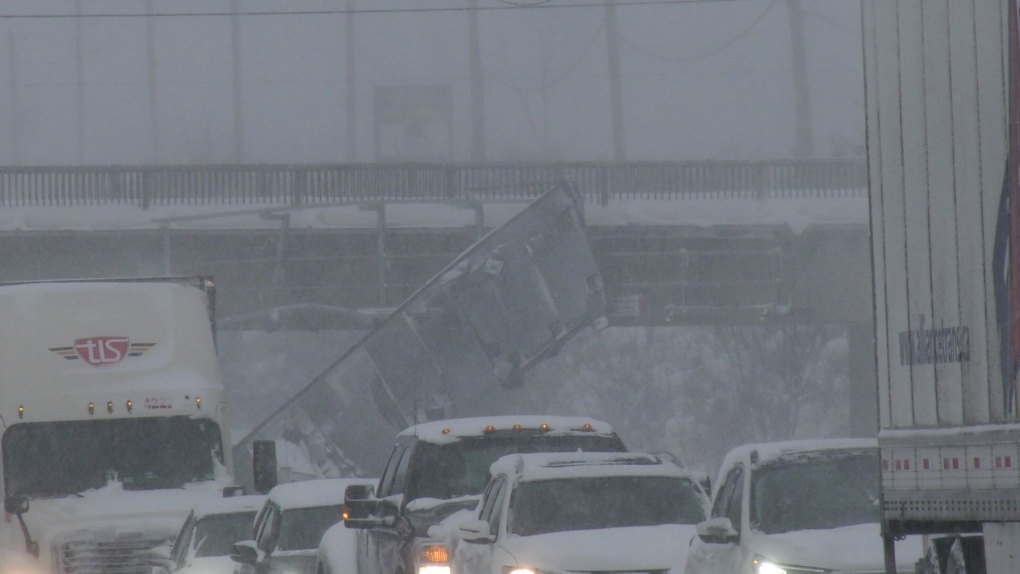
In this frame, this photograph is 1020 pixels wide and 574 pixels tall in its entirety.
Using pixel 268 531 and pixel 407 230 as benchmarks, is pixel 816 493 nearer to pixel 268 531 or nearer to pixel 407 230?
A: pixel 268 531

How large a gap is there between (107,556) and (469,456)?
5.19m

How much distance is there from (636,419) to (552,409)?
460cm

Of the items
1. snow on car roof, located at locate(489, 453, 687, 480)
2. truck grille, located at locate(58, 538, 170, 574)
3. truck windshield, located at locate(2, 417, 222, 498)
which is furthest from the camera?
truck windshield, located at locate(2, 417, 222, 498)

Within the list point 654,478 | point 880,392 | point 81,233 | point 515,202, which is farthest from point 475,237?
point 880,392

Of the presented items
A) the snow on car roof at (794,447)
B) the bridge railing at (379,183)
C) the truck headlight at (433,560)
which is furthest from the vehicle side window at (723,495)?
the bridge railing at (379,183)

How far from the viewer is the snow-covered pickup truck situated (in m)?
12.0

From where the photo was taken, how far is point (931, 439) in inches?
292

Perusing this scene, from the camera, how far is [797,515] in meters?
10.0

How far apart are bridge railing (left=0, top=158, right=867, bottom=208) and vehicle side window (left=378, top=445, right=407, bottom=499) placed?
910 inches

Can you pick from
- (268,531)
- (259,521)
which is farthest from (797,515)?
(259,521)

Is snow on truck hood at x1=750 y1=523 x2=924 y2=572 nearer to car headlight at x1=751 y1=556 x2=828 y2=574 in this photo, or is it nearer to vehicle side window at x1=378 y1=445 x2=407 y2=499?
car headlight at x1=751 y1=556 x2=828 y2=574

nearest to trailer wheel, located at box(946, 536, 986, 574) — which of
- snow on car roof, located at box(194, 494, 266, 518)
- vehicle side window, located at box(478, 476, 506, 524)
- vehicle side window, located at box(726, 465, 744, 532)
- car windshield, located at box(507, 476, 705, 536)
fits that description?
vehicle side window, located at box(726, 465, 744, 532)

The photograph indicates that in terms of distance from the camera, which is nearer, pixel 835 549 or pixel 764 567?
pixel 835 549

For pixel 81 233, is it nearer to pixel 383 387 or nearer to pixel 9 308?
pixel 383 387
